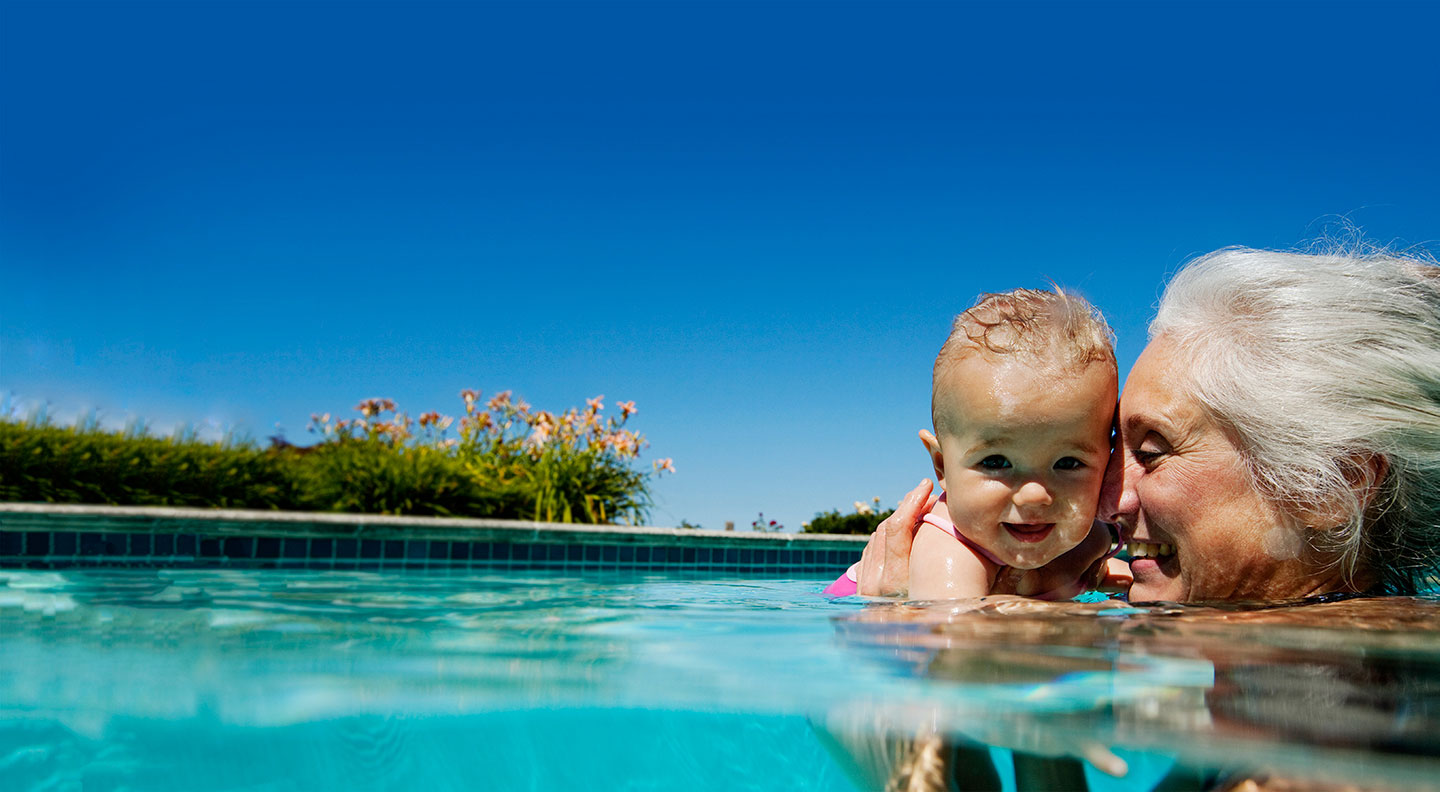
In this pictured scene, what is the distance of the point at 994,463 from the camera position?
2879 mm

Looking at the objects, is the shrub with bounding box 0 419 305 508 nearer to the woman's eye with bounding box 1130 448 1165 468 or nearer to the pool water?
the pool water

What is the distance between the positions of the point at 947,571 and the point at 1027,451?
51 cm

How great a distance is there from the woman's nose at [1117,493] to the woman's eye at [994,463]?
12.3 inches

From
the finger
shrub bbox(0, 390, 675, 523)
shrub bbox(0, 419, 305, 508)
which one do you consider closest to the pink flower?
shrub bbox(0, 390, 675, 523)

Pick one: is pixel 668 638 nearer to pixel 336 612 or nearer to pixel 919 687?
pixel 919 687

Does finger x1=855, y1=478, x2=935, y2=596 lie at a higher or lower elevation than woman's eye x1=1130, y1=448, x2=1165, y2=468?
lower

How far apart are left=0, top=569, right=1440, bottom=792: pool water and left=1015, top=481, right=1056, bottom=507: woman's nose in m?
0.33

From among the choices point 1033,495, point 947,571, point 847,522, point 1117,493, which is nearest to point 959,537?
point 947,571

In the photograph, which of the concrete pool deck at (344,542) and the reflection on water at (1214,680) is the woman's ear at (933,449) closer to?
the reflection on water at (1214,680)

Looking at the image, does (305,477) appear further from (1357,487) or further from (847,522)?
(1357,487)

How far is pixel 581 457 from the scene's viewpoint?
12.3 meters

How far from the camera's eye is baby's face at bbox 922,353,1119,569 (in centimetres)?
274

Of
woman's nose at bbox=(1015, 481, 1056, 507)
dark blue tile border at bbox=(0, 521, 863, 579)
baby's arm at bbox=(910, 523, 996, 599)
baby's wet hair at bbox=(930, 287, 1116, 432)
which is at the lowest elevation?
dark blue tile border at bbox=(0, 521, 863, 579)

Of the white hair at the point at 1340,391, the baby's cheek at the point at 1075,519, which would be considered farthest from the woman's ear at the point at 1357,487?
the baby's cheek at the point at 1075,519
